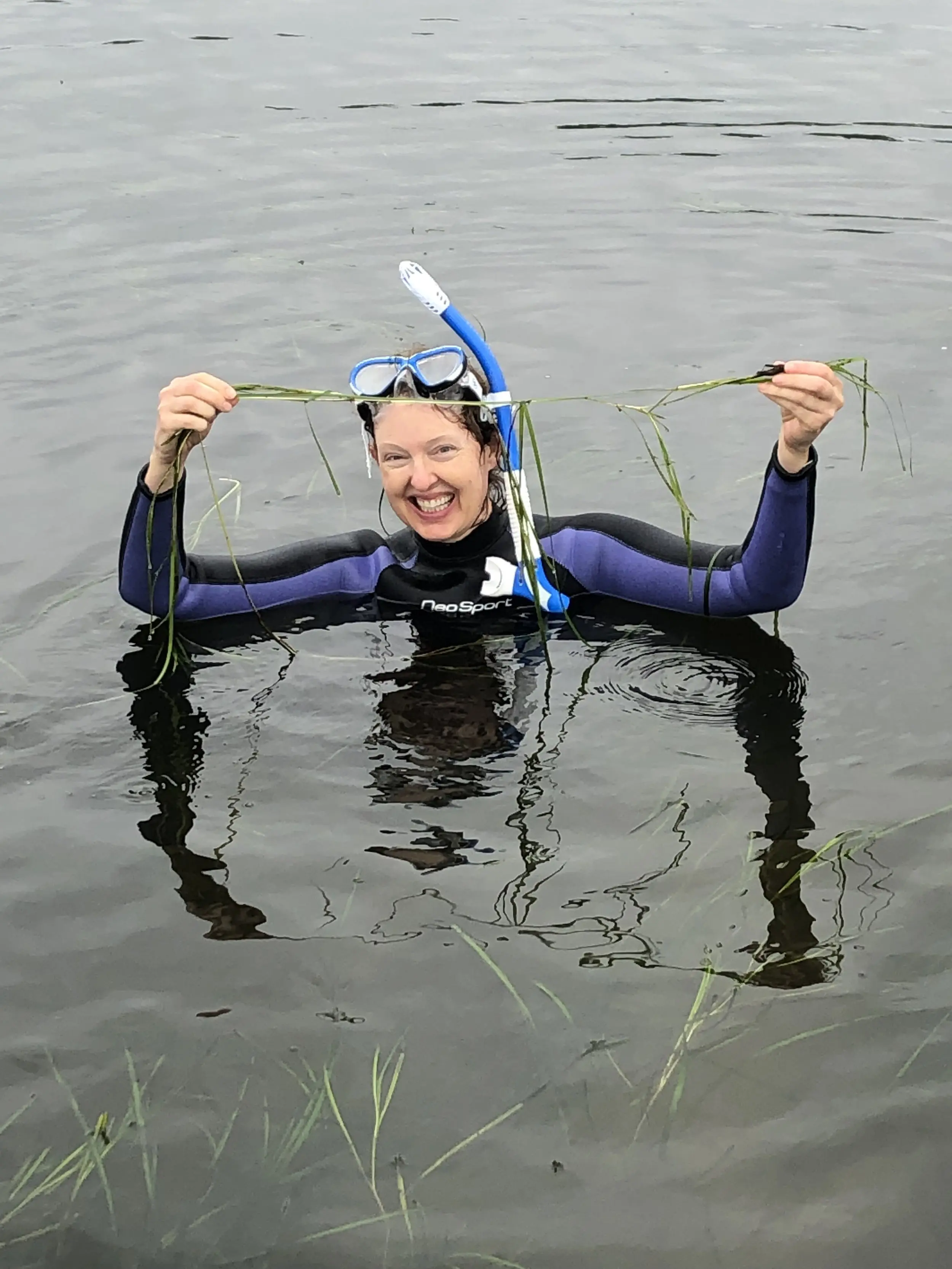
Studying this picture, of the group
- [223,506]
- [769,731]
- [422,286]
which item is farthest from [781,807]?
[223,506]

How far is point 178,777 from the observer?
395 centimetres

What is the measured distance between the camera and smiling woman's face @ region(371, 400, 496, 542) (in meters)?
4.41

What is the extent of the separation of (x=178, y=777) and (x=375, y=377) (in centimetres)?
137

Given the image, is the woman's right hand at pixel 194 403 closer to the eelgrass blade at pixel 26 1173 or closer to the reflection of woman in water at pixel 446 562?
the reflection of woman in water at pixel 446 562

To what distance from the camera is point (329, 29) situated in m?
12.0

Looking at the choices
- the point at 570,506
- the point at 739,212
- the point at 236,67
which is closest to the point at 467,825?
the point at 570,506

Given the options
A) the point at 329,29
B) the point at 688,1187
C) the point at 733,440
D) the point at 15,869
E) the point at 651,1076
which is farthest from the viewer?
the point at 329,29

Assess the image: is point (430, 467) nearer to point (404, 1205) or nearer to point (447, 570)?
point (447, 570)

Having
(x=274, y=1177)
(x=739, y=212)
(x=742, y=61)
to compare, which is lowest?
(x=274, y=1177)

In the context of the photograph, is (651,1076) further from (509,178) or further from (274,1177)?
(509,178)

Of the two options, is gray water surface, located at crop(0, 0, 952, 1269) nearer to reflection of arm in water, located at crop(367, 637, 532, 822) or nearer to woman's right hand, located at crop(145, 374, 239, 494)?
reflection of arm in water, located at crop(367, 637, 532, 822)

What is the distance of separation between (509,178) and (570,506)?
13.5 feet

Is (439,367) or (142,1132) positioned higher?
(439,367)

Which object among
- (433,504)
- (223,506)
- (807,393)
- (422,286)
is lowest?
(223,506)
